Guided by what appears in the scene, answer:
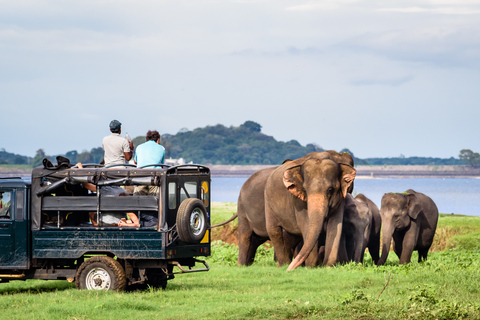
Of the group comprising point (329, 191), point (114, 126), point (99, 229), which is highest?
point (114, 126)

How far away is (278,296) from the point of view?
14156mm

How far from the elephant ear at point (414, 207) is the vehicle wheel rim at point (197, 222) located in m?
11.0

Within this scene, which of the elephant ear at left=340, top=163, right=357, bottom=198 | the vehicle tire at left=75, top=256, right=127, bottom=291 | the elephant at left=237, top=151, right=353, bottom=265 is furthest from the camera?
the elephant at left=237, top=151, right=353, bottom=265

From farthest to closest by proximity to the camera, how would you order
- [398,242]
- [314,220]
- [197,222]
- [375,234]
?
[375,234] → [398,242] → [314,220] → [197,222]

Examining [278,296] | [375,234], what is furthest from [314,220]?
[375,234]

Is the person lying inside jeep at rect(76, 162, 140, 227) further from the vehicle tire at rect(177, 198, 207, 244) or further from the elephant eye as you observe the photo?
the elephant eye

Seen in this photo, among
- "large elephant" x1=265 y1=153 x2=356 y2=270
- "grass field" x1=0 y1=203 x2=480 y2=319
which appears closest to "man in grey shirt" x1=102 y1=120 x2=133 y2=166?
"grass field" x1=0 y1=203 x2=480 y2=319

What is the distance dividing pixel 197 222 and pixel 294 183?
4605mm

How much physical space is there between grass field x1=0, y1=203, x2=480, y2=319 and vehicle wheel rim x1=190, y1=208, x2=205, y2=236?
113 cm

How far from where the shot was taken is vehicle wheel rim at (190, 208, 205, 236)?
569 inches

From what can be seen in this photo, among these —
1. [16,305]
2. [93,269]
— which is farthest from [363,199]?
[16,305]

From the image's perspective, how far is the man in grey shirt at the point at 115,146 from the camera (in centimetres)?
1588

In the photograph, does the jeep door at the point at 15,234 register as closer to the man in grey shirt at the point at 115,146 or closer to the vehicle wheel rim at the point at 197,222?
the man in grey shirt at the point at 115,146

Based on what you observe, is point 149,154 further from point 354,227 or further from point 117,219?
point 354,227
